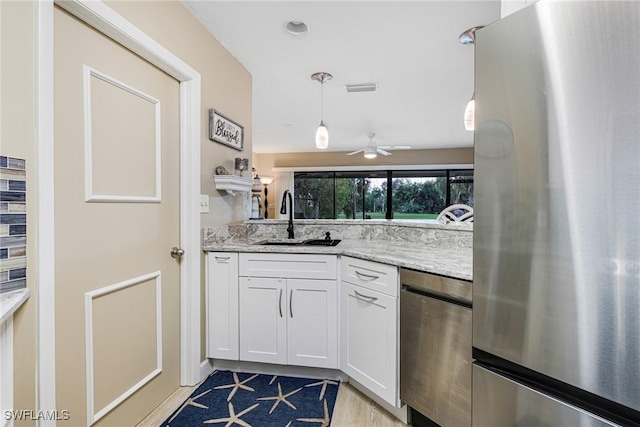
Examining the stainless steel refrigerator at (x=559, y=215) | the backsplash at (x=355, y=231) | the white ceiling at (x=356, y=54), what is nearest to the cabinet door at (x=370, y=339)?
the stainless steel refrigerator at (x=559, y=215)

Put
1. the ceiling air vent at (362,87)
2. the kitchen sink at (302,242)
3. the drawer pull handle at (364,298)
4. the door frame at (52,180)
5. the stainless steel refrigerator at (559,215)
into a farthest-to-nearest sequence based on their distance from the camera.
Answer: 1. the ceiling air vent at (362,87)
2. the kitchen sink at (302,242)
3. the drawer pull handle at (364,298)
4. the door frame at (52,180)
5. the stainless steel refrigerator at (559,215)

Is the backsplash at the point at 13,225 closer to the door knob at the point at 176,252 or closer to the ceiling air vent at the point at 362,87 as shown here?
the door knob at the point at 176,252

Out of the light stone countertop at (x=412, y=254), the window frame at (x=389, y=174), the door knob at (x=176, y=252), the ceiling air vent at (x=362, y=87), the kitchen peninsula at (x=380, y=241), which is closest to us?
the light stone countertop at (x=412, y=254)

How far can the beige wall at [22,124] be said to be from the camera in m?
0.94

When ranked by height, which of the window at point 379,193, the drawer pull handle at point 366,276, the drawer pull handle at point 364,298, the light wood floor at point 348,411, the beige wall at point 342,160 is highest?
the beige wall at point 342,160

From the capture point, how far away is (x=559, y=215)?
772mm

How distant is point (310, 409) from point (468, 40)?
2.69m

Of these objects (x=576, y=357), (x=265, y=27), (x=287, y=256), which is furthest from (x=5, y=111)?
(x=576, y=357)

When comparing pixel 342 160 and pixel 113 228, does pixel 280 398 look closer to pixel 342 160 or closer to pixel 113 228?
pixel 113 228

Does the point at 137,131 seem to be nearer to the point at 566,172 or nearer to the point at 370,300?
the point at 370,300

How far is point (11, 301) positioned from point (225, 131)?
64.7 inches

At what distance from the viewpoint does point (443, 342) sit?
4.37 ft

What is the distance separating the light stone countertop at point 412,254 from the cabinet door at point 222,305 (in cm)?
9

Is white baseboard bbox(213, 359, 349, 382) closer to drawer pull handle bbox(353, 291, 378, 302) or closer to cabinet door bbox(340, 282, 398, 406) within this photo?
cabinet door bbox(340, 282, 398, 406)
